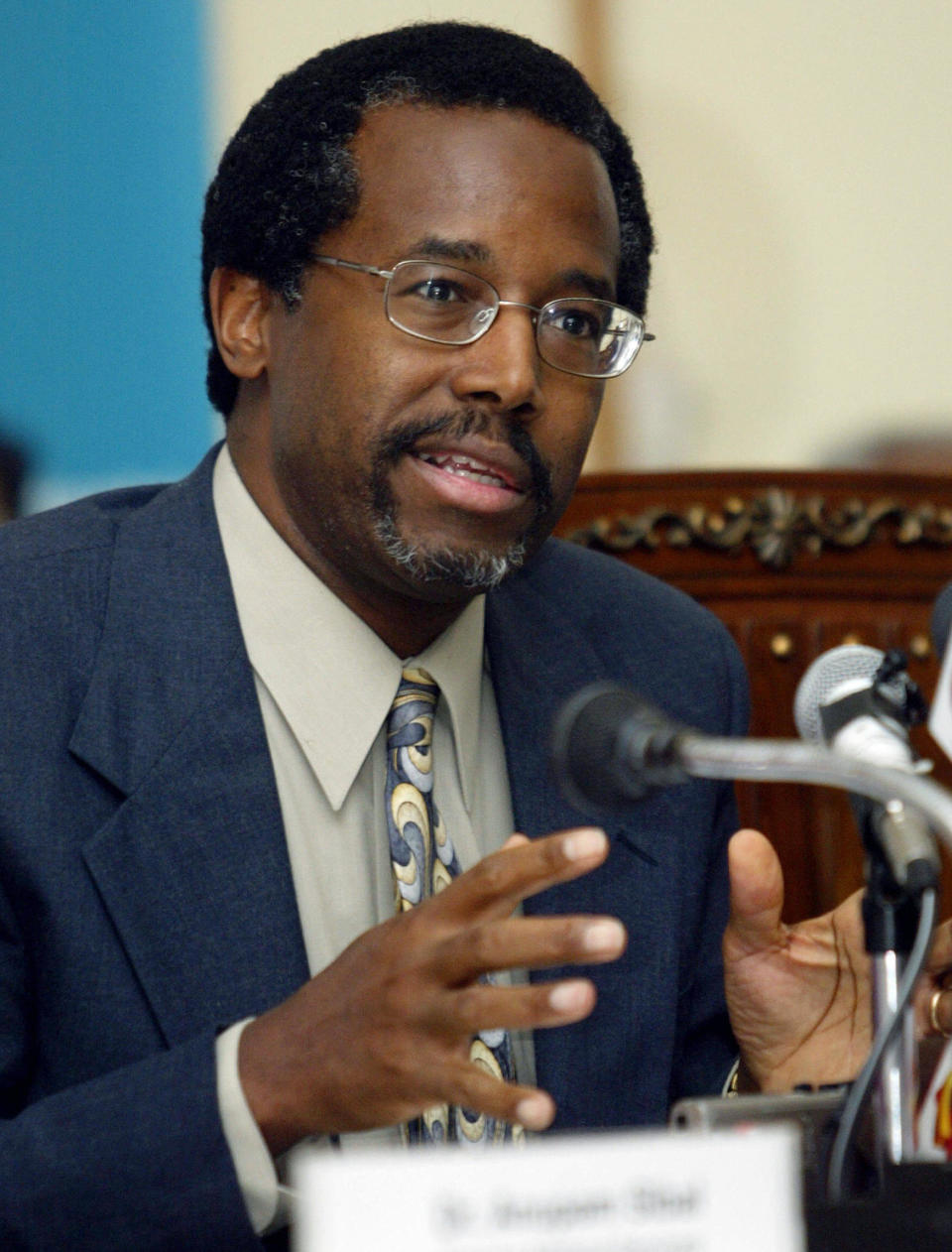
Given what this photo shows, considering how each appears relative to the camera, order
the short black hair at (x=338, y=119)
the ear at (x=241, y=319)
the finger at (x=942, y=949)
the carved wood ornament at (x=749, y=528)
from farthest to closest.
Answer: the carved wood ornament at (x=749, y=528)
the ear at (x=241, y=319)
the short black hair at (x=338, y=119)
the finger at (x=942, y=949)

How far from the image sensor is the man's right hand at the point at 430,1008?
915mm

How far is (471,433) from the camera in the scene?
1495 millimetres

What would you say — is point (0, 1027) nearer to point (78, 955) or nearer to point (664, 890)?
point (78, 955)

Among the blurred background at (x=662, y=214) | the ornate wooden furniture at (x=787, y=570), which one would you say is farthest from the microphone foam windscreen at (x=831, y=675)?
the blurred background at (x=662, y=214)

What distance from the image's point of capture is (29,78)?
→ 2654mm

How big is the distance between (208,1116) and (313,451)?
73 cm

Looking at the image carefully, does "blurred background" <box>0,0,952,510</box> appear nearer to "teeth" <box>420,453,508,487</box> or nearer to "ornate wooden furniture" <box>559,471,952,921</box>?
"ornate wooden furniture" <box>559,471,952,921</box>

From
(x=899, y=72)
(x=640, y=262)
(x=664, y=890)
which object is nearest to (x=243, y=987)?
(x=664, y=890)

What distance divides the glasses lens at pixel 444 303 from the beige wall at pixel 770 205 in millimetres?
1401

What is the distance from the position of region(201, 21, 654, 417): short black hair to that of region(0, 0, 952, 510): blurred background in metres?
0.88

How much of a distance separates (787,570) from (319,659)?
95 cm

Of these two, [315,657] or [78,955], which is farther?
[315,657]

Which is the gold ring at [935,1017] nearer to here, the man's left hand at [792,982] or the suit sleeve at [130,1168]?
the man's left hand at [792,982]

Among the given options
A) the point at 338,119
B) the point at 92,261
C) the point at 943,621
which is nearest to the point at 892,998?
the point at 943,621
